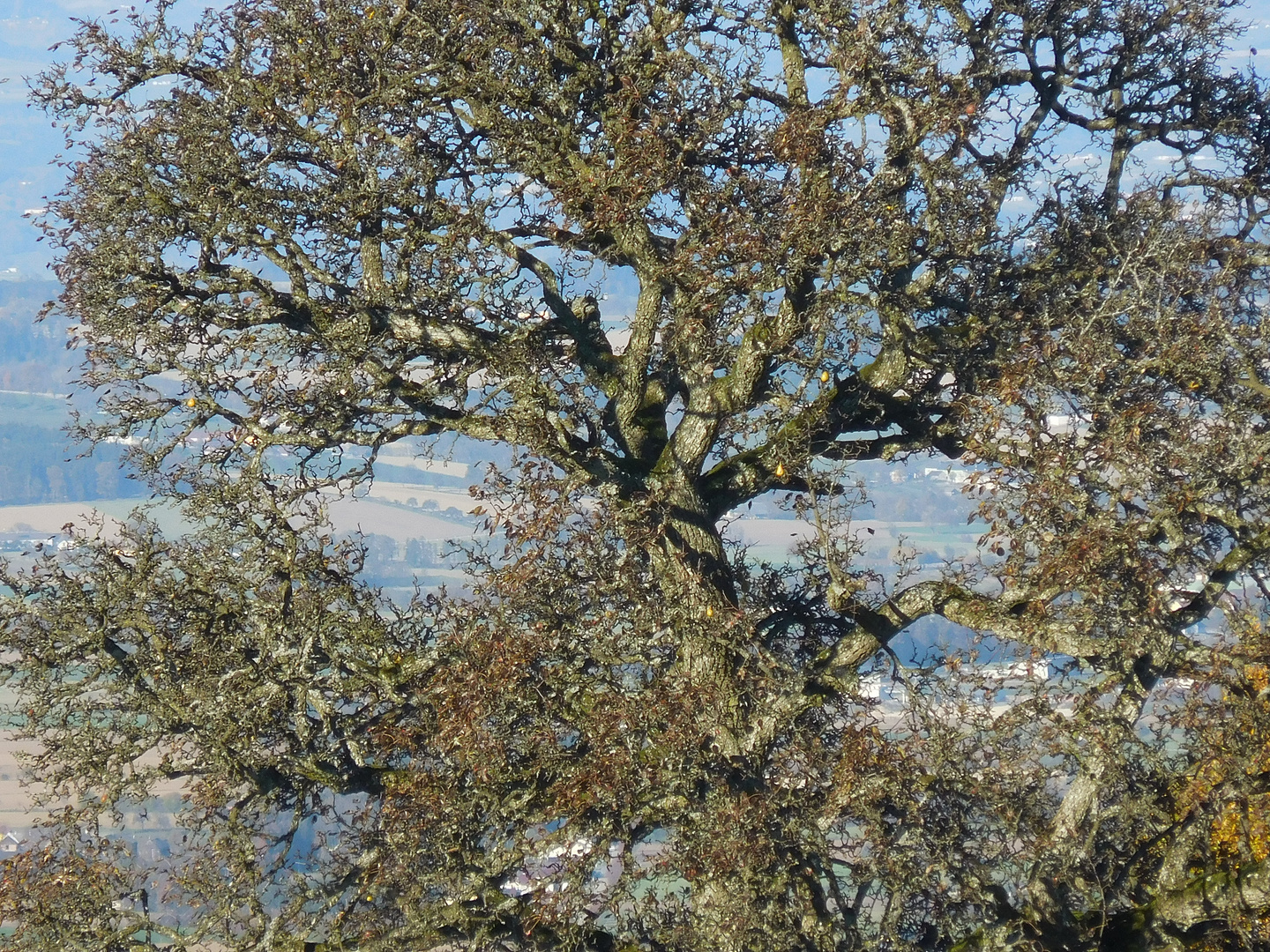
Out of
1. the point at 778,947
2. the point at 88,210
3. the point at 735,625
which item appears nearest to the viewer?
the point at 778,947

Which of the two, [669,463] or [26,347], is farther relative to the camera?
[26,347]

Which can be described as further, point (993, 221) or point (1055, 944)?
point (993, 221)

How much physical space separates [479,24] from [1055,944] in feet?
30.1

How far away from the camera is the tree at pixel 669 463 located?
31.0 ft

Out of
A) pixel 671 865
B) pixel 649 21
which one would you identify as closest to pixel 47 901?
pixel 671 865

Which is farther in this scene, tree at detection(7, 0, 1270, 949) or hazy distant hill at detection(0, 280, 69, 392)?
hazy distant hill at detection(0, 280, 69, 392)

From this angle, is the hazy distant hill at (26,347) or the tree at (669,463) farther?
the hazy distant hill at (26,347)

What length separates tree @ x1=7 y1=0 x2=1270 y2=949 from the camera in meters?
9.44

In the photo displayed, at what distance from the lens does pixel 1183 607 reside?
9492 millimetres

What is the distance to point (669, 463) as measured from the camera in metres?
11.4

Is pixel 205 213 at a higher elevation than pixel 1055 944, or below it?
higher

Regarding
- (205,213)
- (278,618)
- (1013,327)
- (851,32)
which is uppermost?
(851,32)

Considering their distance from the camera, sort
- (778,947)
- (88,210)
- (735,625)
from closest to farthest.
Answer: (778,947)
(735,625)
(88,210)

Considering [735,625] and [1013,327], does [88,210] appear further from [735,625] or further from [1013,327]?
[1013,327]
